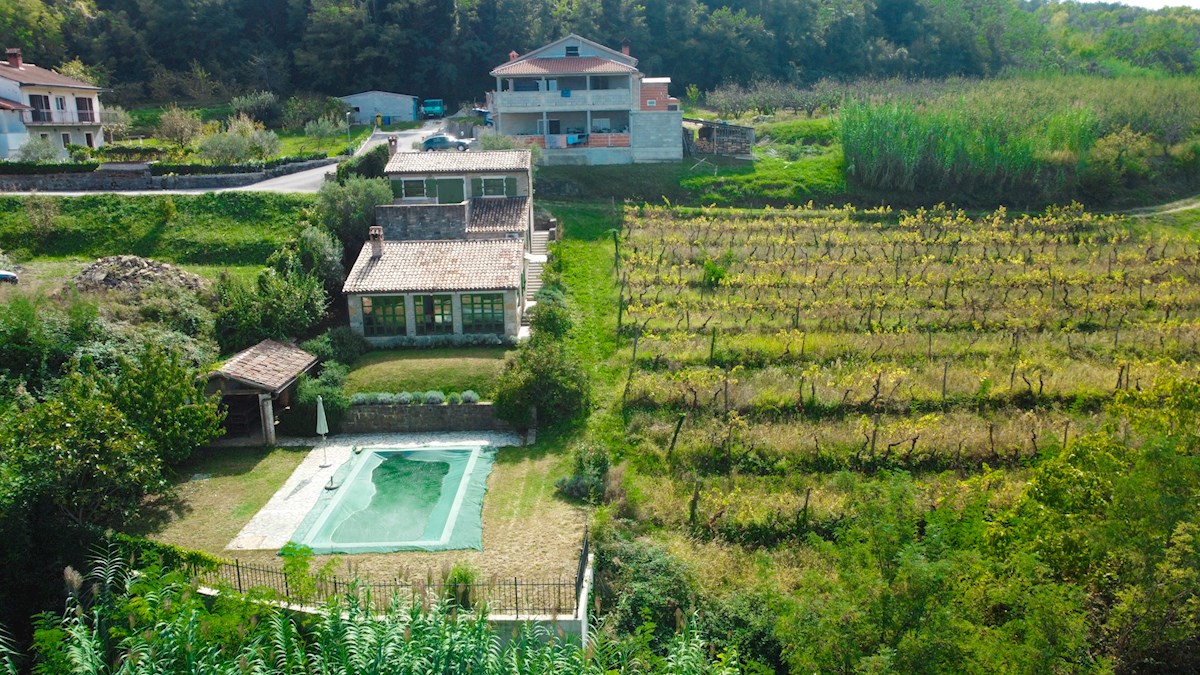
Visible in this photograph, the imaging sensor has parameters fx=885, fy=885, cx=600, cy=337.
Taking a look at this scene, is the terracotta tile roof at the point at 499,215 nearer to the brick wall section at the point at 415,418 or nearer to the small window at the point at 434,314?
the small window at the point at 434,314

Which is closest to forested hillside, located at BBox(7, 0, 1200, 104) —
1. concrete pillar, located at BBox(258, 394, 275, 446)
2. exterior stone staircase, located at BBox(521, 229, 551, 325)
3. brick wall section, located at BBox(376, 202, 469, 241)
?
exterior stone staircase, located at BBox(521, 229, 551, 325)

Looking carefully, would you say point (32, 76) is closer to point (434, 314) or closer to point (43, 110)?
point (43, 110)

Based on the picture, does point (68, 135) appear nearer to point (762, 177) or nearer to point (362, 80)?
point (362, 80)

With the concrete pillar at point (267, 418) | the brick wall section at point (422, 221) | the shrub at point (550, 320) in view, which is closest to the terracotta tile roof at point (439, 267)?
→ the shrub at point (550, 320)

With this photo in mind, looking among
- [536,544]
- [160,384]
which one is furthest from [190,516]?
[536,544]

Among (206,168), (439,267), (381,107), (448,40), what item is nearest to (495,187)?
(439,267)

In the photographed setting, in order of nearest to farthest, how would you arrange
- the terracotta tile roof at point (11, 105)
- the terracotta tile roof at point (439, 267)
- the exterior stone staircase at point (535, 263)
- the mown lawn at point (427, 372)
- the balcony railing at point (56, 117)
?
the mown lawn at point (427, 372), the terracotta tile roof at point (439, 267), the exterior stone staircase at point (535, 263), the terracotta tile roof at point (11, 105), the balcony railing at point (56, 117)
